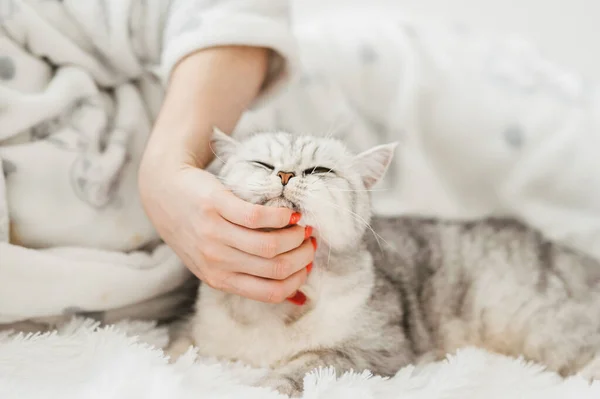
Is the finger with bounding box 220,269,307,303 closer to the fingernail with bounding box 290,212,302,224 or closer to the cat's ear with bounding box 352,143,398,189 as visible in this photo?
the fingernail with bounding box 290,212,302,224

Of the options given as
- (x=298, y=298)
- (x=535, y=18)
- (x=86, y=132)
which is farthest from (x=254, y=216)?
(x=535, y=18)

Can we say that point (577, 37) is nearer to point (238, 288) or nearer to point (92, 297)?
point (238, 288)

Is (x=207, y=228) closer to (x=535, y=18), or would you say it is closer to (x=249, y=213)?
(x=249, y=213)

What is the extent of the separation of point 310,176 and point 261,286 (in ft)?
0.58

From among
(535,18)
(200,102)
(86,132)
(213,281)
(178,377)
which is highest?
(535,18)

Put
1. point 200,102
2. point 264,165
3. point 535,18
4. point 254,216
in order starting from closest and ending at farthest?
point 254,216 → point 264,165 → point 200,102 → point 535,18

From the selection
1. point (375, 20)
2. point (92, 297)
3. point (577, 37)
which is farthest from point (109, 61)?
point (577, 37)

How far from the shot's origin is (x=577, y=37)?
1.79m

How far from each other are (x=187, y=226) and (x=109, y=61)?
→ 19.2 inches

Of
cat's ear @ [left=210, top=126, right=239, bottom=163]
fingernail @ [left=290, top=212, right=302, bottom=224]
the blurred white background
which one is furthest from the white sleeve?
the blurred white background

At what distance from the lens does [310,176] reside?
852 mm

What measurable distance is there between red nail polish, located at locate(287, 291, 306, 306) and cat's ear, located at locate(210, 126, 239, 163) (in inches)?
10.0

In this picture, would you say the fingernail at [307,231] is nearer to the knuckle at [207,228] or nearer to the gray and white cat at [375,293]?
the gray and white cat at [375,293]

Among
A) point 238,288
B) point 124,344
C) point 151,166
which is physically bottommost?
point 124,344
